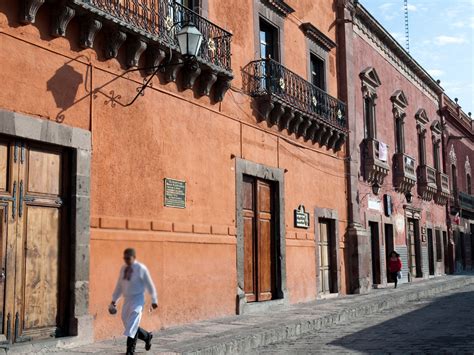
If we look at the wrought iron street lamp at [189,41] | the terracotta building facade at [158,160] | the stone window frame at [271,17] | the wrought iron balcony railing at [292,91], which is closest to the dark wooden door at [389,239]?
the wrought iron balcony railing at [292,91]

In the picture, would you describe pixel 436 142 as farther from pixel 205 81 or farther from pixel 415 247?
pixel 205 81

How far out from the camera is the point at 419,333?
33.7 feet

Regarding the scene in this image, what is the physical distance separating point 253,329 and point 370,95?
12.6 meters

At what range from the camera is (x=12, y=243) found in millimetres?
7637

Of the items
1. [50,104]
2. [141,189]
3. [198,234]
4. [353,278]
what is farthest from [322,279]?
[50,104]

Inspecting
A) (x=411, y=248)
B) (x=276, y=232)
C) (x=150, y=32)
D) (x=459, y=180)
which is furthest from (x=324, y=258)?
(x=459, y=180)

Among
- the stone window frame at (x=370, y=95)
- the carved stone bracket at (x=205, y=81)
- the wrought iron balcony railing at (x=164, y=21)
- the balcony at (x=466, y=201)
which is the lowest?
the balcony at (x=466, y=201)

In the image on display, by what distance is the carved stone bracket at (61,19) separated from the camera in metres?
8.28

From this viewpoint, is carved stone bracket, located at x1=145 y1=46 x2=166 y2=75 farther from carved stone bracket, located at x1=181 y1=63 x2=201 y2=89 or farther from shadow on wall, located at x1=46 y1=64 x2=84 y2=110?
shadow on wall, located at x1=46 y1=64 x2=84 y2=110

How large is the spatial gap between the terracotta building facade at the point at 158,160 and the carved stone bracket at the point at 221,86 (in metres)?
0.03

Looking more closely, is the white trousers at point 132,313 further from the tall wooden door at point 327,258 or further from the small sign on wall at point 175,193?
the tall wooden door at point 327,258

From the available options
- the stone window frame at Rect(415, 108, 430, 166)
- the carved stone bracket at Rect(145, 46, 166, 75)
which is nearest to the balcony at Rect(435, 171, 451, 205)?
the stone window frame at Rect(415, 108, 430, 166)

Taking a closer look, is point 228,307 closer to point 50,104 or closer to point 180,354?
point 180,354

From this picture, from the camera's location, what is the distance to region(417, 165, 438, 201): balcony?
25.8 metres
